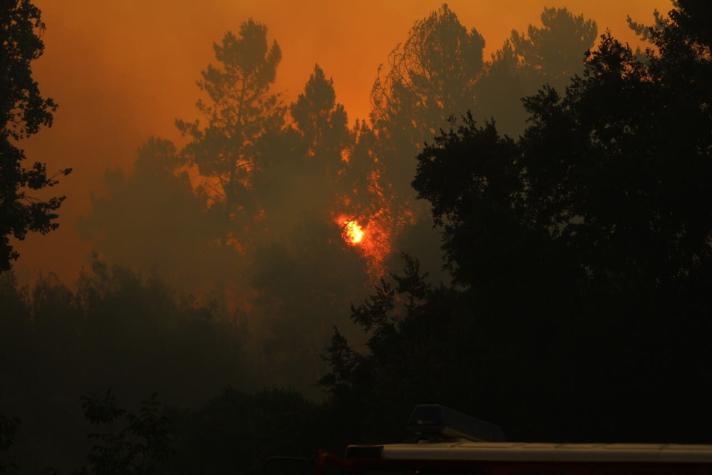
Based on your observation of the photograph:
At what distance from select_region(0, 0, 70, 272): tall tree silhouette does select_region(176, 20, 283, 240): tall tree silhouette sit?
263ft

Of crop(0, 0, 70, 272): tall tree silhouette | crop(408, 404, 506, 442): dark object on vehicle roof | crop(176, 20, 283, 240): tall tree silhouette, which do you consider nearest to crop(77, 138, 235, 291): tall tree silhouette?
crop(176, 20, 283, 240): tall tree silhouette

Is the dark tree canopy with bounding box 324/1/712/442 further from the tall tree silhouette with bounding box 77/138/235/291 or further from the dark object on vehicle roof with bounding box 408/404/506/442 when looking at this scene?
the tall tree silhouette with bounding box 77/138/235/291

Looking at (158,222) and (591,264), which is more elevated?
(158,222)

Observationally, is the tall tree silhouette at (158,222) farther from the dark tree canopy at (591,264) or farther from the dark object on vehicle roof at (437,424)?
the dark object on vehicle roof at (437,424)

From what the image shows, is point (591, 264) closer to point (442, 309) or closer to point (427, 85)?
point (442, 309)

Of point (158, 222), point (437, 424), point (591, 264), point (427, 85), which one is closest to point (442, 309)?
point (591, 264)

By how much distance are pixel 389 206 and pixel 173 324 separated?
103ft

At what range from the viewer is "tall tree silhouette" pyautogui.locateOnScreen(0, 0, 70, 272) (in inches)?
1966

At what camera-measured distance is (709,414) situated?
33531mm

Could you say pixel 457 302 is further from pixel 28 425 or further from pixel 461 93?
pixel 461 93

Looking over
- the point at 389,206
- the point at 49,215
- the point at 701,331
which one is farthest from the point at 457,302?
the point at 389,206

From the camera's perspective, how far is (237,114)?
460ft

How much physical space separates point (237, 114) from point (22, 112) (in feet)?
292

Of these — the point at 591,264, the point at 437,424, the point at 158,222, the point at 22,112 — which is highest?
the point at 158,222
